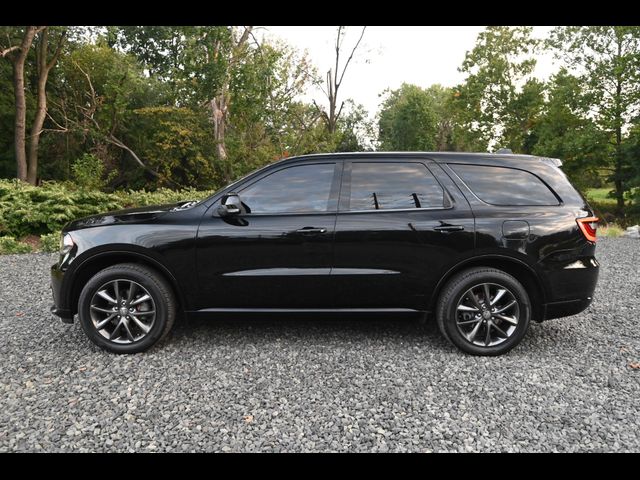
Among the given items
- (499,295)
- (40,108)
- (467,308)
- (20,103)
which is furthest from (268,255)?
(40,108)

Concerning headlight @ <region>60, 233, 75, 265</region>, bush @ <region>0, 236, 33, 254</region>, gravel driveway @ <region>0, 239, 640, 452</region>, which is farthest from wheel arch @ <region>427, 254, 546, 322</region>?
bush @ <region>0, 236, 33, 254</region>

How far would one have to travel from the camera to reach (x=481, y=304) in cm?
362

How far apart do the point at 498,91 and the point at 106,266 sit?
104 feet

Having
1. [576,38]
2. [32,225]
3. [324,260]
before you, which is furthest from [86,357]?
[576,38]

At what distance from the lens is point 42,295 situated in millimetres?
5629

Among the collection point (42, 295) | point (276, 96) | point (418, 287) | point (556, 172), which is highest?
point (276, 96)

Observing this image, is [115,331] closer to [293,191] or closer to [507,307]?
[293,191]

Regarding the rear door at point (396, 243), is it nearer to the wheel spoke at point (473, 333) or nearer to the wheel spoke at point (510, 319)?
the wheel spoke at point (473, 333)

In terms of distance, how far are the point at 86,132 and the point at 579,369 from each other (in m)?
20.7

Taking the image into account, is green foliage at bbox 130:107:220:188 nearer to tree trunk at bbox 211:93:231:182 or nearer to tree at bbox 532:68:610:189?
tree trunk at bbox 211:93:231:182

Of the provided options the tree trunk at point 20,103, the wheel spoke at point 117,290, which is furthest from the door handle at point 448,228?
the tree trunk at point 20,103

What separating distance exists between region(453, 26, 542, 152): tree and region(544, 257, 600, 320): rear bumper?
93.6 feet

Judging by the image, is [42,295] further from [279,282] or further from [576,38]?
[576,38]

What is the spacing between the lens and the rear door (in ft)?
11.8
